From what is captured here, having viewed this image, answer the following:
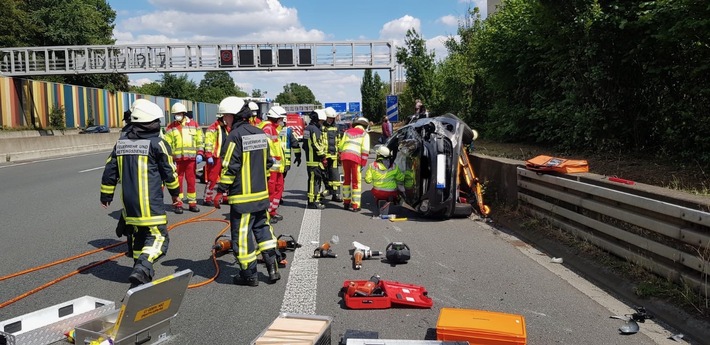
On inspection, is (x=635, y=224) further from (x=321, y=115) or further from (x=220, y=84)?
(x=220, y=84)

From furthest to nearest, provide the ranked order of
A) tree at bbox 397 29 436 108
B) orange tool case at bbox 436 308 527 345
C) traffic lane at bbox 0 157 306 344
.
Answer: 1. tree at bbox 397 29 436 108
2. traffic lane at bbox 0 157 306 344
3. orange tool case at bbox 436 308 527 345

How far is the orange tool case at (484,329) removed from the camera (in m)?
3.92

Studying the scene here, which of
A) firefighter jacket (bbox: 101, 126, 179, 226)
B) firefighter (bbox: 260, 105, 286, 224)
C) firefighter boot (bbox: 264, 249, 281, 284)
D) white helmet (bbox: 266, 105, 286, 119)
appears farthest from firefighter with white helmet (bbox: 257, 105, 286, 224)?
firefighter jacket (bbox: 101, 126, 179, 226)

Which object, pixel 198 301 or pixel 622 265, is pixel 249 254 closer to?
pixel 198 301

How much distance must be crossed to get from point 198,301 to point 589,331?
340 centimetres

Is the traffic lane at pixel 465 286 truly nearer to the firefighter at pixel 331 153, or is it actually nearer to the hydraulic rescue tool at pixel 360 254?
the hydraulic rescue tool at pixel 360 254

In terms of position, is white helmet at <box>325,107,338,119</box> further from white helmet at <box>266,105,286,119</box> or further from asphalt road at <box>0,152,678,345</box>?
asphalt road at <box>0,152,678,345</box>

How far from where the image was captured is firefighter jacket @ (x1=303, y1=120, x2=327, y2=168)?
36.6 ft

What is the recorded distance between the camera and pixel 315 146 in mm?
11141

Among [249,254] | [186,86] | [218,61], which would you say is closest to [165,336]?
[249,254]

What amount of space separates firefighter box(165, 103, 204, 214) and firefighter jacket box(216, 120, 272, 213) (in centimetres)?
489

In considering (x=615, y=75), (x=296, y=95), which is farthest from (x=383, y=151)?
(x=296, y=95)

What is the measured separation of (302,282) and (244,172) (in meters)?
1.29

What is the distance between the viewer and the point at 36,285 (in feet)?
19.0
